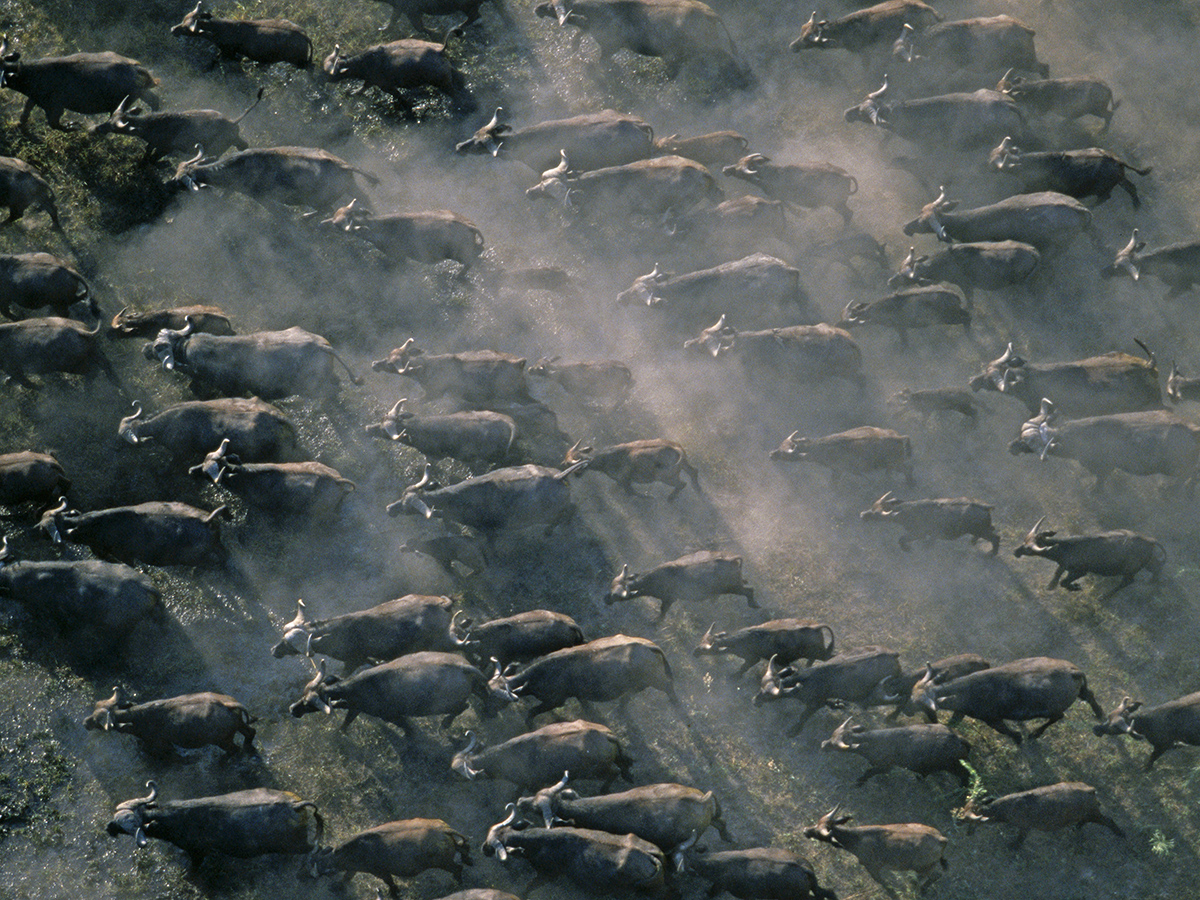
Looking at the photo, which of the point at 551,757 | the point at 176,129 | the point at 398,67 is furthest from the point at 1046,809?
the point at 176,129

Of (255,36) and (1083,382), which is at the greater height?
(255,36)

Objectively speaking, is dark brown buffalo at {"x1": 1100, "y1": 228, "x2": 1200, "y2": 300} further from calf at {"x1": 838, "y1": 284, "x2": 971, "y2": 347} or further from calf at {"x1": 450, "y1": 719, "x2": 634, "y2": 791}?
calf at {"x1": 450, "y1": 719, "x2": 634, "y2": 791}

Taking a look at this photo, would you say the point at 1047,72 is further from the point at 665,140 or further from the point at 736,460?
→ the point at 736,460

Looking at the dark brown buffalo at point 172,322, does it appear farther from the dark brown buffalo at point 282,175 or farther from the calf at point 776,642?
the calf at point 776,642

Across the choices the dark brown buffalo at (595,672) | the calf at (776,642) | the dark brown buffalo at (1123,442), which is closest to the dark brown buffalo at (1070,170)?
the dark brown buffalo at (1123,442)

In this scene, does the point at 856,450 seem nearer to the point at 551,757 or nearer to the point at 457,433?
the point at 457,433

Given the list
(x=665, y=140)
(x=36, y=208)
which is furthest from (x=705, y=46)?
(x=36, y=208)
